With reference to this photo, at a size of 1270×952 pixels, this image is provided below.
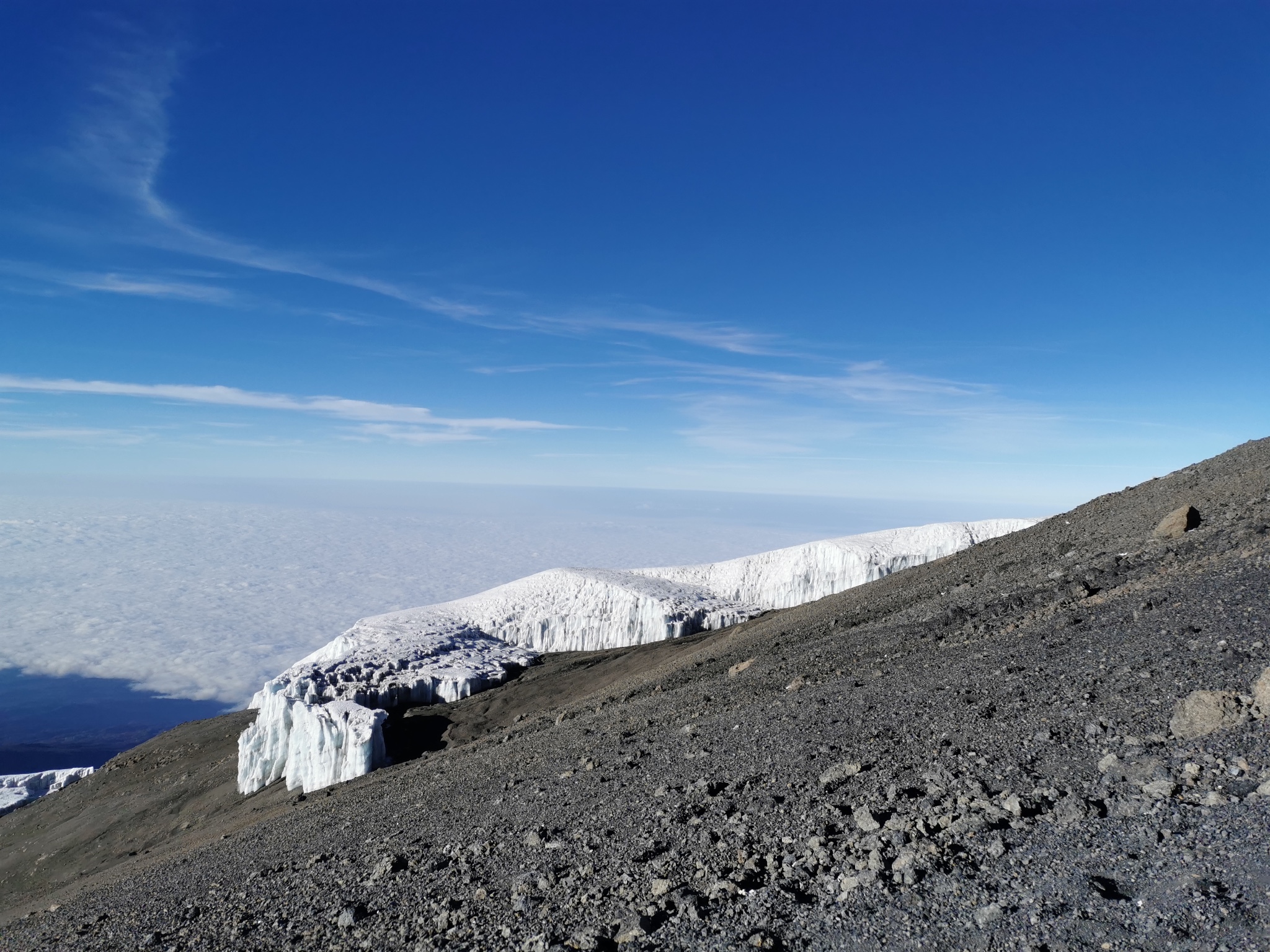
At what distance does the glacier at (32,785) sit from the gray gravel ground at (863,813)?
2837 centimetres

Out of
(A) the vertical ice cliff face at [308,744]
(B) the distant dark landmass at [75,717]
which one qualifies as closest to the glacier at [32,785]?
(A) the vertical ice cliff face at [308,744]

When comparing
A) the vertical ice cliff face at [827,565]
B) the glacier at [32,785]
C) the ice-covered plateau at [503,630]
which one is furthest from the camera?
the vertical ice cliff face at [827,565]

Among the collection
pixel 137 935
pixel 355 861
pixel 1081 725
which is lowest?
pixel 137 935

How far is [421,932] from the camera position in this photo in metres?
6.17

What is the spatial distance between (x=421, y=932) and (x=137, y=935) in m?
4.80

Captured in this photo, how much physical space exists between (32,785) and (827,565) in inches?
1752

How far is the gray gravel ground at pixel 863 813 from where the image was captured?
4.64 metres

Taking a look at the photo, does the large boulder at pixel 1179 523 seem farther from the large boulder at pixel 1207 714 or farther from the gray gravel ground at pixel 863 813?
the large boulder at pixel 1207 714

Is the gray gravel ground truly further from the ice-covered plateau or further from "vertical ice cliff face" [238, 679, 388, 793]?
the ice-covered plateau

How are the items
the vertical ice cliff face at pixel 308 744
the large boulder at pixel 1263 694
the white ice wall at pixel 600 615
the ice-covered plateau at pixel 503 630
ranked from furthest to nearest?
the white ice wall at pixel 600 615 → the ice-covered plateau at pixel 503 630 → the vertical ice cliff face at pixel 308 744 → the large boulder at pixel 1263 694

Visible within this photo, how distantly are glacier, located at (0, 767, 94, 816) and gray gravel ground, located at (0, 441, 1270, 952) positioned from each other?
1117 inches

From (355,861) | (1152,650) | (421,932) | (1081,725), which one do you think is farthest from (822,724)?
(355,861)

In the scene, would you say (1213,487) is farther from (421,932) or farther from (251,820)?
(251,820)

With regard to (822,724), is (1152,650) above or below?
above
